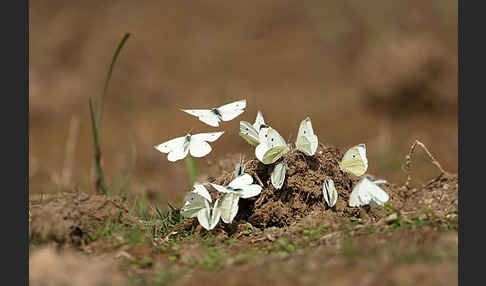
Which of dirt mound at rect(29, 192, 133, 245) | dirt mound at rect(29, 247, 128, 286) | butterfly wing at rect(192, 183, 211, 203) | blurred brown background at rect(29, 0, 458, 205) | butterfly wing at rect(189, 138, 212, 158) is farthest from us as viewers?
blurred brown background at rect(29, 0, 458, 205)

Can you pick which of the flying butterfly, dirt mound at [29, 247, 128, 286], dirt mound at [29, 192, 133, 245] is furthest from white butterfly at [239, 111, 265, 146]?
dirt mound at [29, 247, 128, 286]

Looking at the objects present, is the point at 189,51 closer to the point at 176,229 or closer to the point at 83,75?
the point at 83,75

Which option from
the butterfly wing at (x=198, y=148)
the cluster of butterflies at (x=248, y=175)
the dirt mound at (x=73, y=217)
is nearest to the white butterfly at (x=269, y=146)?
the cluster of butterflies at (x=248, y=175)

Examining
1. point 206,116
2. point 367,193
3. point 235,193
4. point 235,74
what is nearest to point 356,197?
point 367,193

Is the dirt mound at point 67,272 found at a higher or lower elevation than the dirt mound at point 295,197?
lower

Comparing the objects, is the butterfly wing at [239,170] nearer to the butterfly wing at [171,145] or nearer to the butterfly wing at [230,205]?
the butterfly wing at [230,205]

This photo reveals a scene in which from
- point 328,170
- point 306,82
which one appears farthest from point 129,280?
point 306,82

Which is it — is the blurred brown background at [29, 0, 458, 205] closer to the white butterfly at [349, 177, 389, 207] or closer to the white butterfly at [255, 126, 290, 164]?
the white butterfly at [255, 126, 290, 164]
